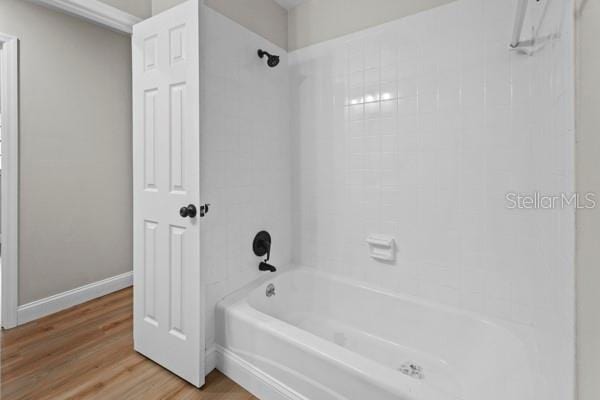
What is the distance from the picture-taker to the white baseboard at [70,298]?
2.29 meters

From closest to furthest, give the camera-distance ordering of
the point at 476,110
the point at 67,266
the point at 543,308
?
the point at 543,308 < the point at 476,110 < the point at 67,266

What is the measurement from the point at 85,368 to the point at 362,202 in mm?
1969

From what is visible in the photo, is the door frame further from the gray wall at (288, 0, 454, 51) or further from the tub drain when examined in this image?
the tub drain

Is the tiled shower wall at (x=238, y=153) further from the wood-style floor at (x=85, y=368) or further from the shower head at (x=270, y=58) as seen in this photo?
the wood-style floor at (x=85, y=368)

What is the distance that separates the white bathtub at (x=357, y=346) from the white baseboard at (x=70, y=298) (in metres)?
1.67

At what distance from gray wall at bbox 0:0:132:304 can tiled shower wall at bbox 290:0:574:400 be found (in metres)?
1.91

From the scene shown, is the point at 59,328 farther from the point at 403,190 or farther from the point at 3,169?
the point at 403,190

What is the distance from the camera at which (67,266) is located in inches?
101

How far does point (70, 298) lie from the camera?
2545mm

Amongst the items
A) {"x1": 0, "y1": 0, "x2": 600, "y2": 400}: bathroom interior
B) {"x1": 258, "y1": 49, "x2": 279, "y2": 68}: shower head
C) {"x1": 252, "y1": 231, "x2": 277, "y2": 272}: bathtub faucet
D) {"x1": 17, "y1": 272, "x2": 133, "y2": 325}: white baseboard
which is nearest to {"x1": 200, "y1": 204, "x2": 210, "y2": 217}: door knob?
{"x1": 0, "y1": 0, "x2": 600, "y2": 400}: bathroom interior

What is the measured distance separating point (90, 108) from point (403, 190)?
2.77 metres

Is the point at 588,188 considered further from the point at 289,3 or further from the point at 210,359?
the point at 289,3

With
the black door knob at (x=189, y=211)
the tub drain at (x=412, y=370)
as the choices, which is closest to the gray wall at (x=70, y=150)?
the black door knob at (x=189, y=211)

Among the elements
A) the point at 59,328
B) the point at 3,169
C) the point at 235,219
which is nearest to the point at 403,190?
the point at 235,219
